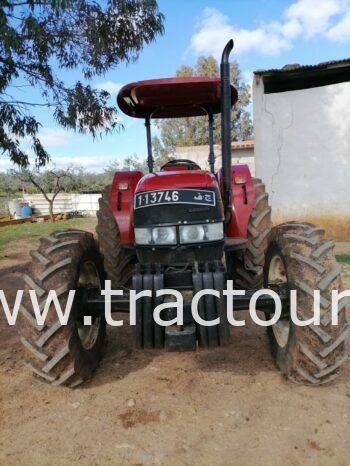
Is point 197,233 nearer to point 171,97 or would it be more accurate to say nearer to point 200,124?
point 171,97

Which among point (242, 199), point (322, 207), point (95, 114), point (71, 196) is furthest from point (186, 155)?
point (242, 199)

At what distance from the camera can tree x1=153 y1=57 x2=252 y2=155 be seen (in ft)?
109

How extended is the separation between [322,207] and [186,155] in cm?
1292

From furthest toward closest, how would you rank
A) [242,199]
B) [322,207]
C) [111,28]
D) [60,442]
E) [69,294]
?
1. [322,207]
2. [111,28]
3. [242,199]
4. [69,294]
5. [60,442]

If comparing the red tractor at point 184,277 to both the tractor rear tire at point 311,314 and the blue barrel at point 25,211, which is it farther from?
the blue barrel at point 25,211


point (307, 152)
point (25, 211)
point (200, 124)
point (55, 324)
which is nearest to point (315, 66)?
Answer: point (307, 152)

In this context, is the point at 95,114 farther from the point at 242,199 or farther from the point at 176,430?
the point at 176,430

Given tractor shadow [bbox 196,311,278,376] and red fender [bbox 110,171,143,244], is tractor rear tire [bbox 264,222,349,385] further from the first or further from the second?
red fender [bbox 110,171,143,244]

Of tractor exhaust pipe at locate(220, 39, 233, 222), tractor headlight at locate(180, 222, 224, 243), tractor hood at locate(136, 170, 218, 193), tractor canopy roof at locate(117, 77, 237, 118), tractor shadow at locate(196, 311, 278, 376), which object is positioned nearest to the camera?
tractor exhaust pipe at locate(220, 39, 233, 222)

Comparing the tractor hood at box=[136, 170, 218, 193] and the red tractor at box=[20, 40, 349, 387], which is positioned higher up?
the tractor hood at box=[136, 170, 218, 193]

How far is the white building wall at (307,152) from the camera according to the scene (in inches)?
367

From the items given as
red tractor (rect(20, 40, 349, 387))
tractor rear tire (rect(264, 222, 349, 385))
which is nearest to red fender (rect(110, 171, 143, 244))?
red tractor (rect(20, 40, 349, 387))

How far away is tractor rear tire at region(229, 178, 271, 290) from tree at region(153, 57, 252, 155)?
29.1 meters

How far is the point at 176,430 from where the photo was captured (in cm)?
260
